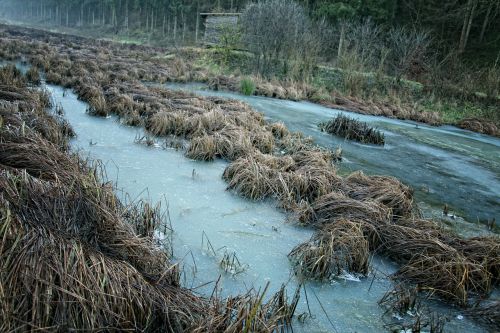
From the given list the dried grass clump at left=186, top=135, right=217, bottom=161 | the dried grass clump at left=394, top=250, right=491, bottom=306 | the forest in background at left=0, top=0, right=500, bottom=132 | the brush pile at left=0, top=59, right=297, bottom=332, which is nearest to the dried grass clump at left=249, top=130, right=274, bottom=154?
the dried grass clump at left=186, top=135, right=217, bottom=161

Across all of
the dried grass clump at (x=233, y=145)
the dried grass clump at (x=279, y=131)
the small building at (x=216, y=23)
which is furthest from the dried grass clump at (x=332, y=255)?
the small building at (x=216, y=23)

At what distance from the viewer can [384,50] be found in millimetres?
22219

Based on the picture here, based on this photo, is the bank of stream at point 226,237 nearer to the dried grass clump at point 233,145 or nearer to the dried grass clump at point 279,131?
the dried grass clump at point 233,145

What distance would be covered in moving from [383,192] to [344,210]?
1010 mm

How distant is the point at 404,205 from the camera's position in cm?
612

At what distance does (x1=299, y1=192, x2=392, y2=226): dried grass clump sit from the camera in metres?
5.44

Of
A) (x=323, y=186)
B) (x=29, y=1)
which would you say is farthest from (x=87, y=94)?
(x=29, y=1)

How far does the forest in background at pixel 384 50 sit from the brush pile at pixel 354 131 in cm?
838

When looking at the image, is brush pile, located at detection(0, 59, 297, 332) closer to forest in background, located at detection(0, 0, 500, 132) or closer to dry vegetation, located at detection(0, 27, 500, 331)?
dry vegetation, located at detection(0, 27, 500, 331)

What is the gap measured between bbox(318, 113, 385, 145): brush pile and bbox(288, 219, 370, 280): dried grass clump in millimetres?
7200

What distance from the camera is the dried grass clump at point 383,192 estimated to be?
611 centimetres

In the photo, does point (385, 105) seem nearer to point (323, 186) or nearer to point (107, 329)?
point (323, 186)

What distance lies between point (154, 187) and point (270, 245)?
224 centimetres

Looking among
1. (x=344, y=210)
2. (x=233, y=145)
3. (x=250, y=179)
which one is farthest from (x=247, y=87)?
(x=344, y=210)
